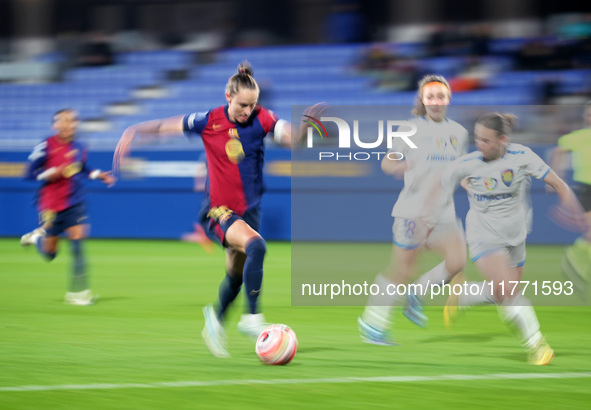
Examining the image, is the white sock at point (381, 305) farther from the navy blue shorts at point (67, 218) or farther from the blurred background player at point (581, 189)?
the navy blue shorts at point (67, 218)

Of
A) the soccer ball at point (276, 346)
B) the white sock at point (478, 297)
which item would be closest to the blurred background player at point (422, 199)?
the white sock at point (478, 297)

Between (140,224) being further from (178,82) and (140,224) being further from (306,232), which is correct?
(178,82)

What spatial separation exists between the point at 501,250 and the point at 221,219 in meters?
1.79

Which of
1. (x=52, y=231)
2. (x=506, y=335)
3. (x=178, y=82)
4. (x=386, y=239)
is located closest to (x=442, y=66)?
(x=386, y=239)

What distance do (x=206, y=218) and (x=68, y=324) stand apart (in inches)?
88.7

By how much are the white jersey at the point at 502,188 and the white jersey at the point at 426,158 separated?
0.34m

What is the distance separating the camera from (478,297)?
6.68 metres

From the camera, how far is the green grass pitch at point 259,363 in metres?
4.91

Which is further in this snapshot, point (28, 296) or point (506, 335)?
point (28, 296)

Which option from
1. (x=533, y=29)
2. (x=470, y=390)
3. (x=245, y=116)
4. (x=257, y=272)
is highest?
(x=533, y=29)

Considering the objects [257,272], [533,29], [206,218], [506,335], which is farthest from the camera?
[533,29]

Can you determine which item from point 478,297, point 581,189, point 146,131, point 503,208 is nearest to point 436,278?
point 478,297

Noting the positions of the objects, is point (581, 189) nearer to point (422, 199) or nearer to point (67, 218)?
point (422, 199)

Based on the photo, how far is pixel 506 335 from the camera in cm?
729
